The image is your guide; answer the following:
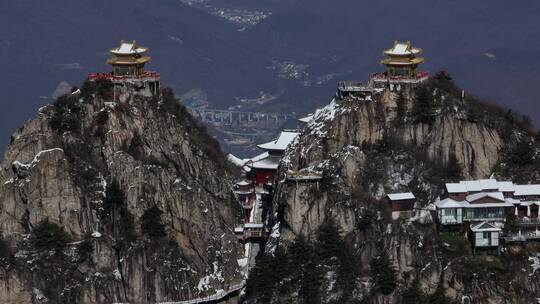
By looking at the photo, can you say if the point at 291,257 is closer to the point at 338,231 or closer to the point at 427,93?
the point at 338,231

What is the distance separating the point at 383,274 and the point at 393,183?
748 cm

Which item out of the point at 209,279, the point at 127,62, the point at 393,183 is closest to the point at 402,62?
the point at 393,183

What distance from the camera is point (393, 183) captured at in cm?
11481

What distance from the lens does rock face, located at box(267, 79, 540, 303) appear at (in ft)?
357

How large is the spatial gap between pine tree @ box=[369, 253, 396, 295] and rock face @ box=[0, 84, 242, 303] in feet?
43.9

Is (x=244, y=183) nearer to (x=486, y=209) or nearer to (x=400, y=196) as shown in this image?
(x=400, y=196)

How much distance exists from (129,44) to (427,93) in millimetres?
21360

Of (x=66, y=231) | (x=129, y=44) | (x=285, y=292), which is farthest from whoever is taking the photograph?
(x=129, y=44)

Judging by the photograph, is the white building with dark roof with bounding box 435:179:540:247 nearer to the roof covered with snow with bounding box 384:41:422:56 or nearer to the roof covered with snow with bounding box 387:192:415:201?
the roof covered with snow with bounding box 387:192:415:201

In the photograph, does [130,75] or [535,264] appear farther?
[130,75]

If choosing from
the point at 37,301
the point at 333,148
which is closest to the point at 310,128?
the point at 333,148

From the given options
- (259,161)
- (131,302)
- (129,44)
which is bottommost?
(131,302)

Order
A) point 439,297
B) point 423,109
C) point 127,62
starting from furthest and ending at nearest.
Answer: point 127,62 < point 423,109 < point 439,297

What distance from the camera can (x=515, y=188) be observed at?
113m
